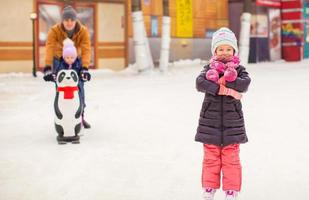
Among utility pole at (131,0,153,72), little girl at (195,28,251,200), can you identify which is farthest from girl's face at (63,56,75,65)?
utility pole at (131,0,153,72)

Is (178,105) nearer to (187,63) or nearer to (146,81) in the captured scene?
(146,81)

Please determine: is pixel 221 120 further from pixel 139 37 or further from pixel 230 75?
pixel 139 37

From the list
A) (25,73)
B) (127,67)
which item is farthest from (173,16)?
(25,73)

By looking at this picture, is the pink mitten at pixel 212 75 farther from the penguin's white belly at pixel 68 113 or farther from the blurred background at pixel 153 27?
the blurred background at pixel 153 27

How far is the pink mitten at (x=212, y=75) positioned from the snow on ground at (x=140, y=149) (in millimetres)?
1049

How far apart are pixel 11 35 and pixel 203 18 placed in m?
8.43

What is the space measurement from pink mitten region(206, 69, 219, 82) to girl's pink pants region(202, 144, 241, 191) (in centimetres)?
48

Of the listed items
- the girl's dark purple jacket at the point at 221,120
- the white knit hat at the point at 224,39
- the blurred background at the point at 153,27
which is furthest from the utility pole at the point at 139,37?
the girl's dark purple jacket at the point at 221,120

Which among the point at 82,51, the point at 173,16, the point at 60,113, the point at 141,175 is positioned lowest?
the point at 141,175

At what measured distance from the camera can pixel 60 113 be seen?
6.34 metres

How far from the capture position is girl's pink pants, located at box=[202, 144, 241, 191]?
3727 mm

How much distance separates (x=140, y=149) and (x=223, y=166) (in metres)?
2.33

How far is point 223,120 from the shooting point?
12.1 ft

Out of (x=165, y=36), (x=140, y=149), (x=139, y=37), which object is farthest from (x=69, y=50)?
(x=165, y=36)
